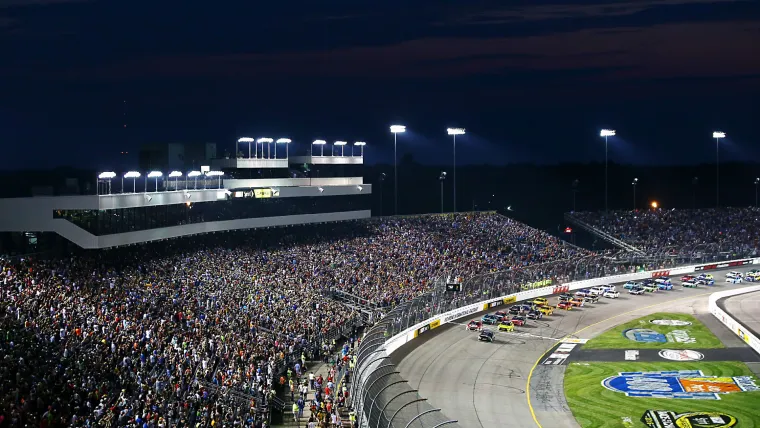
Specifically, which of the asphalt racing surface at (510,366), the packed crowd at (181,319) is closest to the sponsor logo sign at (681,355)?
the asphalt racing surface at (510,366)

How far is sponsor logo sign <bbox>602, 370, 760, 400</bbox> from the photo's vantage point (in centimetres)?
3919

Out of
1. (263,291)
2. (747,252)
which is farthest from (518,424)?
(747,252)

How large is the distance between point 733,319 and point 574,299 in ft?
40.1

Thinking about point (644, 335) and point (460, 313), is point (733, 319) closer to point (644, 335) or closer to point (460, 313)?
point (644, 335)

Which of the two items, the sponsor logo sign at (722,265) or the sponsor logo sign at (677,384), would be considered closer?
the sponsor logo sign at (677,384)

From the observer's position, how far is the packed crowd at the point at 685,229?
274 ft

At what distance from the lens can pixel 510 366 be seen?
4369 centimetres

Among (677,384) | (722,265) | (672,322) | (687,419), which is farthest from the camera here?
(722,265)

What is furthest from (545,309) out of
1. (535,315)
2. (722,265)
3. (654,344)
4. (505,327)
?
(722,265)

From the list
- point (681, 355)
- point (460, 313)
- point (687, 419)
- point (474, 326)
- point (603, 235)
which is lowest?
point (687, 419)

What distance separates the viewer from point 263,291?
45.3m

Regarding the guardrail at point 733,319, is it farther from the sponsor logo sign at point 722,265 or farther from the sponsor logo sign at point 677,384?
the sponsor logo sign at point 722,265

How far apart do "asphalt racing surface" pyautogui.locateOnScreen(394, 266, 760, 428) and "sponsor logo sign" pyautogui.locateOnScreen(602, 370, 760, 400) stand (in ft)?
10.8

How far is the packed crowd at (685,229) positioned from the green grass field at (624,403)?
42.4 metres
